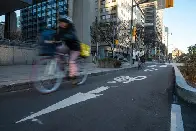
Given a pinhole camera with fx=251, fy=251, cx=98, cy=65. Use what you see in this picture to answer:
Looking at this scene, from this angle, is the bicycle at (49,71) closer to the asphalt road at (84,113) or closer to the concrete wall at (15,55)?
the asphalt road at (84,113)

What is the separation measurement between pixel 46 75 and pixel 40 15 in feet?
360

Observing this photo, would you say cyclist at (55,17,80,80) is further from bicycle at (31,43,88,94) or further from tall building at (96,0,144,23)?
tall building at (96,0,144,23)

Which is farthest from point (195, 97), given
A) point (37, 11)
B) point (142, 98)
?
point (37, 11)

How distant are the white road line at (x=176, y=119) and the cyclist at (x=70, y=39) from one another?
2.85 m

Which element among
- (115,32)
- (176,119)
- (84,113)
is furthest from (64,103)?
(115,32)

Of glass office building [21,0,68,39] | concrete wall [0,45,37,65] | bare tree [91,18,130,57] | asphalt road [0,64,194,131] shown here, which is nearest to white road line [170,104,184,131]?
asphalt road [0,64,194,131]

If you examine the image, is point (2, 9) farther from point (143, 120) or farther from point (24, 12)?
point (24, 12)

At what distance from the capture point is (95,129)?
3.52 m

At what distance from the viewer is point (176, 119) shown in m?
4.20

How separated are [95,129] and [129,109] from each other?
1.39m

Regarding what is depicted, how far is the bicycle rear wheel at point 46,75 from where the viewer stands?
20.4 ft

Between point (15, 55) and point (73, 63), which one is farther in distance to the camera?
point (15, 55)

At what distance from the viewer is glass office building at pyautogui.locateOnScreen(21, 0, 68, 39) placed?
9794 centimetres

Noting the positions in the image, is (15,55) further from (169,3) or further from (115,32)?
(115,32)
